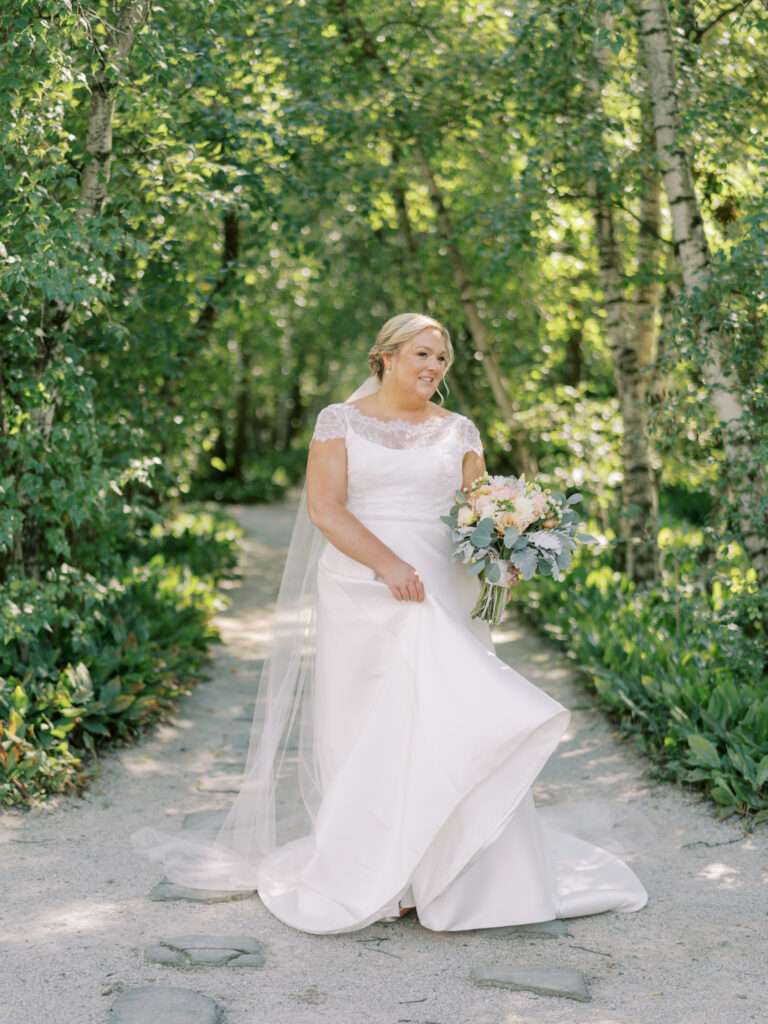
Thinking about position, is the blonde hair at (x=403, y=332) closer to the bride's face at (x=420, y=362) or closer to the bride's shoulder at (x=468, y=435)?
the bride's face at (x=420, y=362)

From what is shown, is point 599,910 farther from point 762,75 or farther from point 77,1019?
point 762,75

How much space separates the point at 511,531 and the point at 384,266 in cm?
760

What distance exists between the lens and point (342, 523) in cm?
461

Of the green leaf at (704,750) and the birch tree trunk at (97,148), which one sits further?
the birch tree trunk at (97,148)

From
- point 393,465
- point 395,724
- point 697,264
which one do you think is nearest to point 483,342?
point 697,264

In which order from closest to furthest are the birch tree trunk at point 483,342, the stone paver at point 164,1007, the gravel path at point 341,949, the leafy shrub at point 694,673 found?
the stone paver at point 164,1007, the gravel path at point 341,949, the leafy shrub at point 694,673, the birch tree trunk at point 483,342

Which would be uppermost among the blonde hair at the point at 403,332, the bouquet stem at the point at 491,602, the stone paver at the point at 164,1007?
the blonde hair at the point at 403,332

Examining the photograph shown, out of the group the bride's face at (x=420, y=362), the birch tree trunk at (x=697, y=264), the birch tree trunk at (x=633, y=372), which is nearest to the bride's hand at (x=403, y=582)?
the bride's face at (x=420, y=362)

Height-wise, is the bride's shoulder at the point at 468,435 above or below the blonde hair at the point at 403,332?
below

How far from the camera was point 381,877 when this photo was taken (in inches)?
169

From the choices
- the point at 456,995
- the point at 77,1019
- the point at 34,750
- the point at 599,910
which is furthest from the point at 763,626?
the point at 77,1019

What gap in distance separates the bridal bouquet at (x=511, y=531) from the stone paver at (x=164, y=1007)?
5.76 ft

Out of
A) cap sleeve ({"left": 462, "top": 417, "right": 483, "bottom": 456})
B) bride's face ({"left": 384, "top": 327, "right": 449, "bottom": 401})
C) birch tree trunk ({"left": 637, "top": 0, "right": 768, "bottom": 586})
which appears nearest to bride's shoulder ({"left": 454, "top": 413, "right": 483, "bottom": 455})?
cap sleeve ({"left": 462, "top": 417, "right": 483, "bottom": 456})

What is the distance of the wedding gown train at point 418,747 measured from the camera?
426cm
